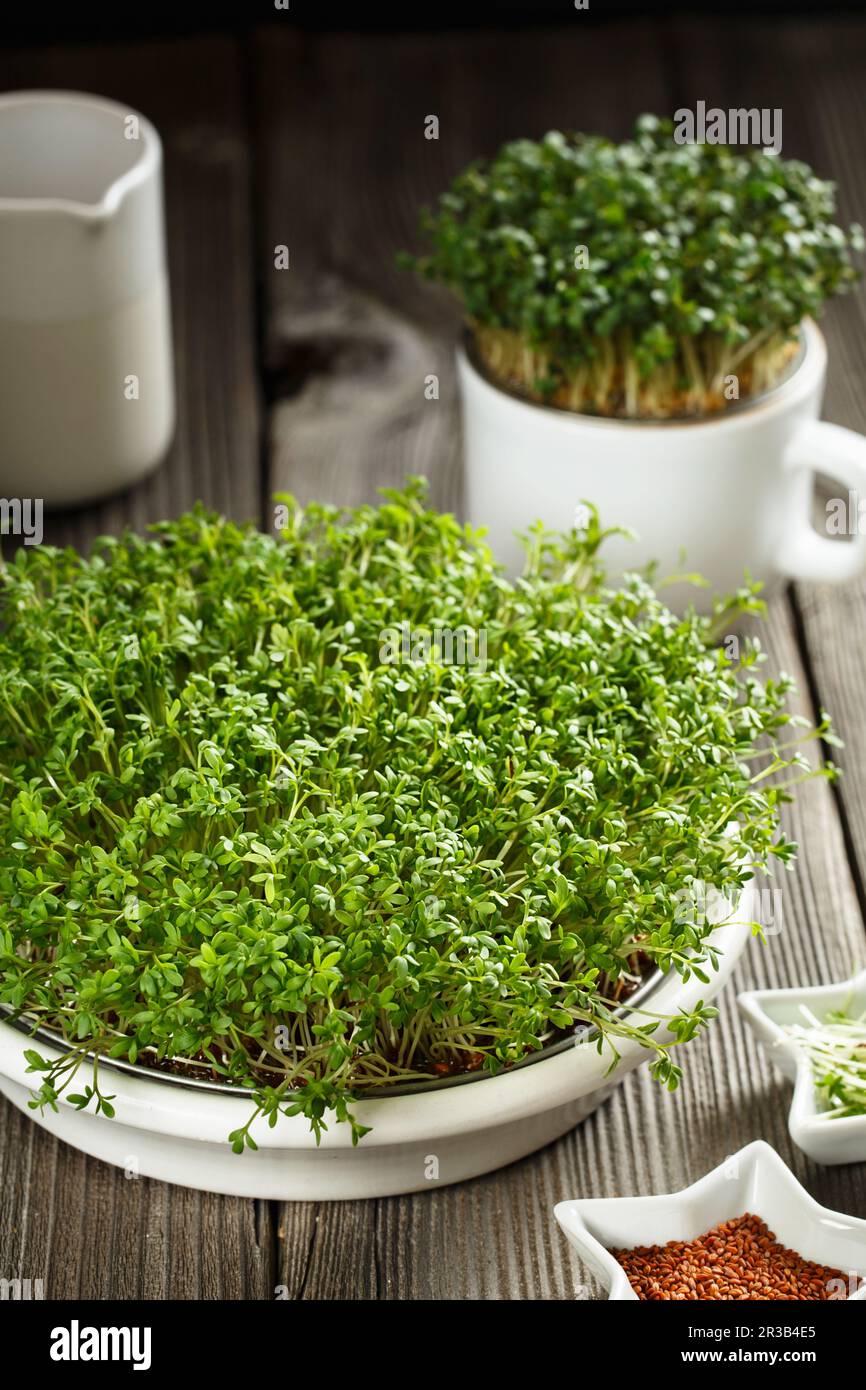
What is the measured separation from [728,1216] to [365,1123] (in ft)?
0.86

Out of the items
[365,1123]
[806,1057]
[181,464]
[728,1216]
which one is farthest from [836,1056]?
[181,464]

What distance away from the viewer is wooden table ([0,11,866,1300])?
1.09 meters

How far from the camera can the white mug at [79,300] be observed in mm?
1603

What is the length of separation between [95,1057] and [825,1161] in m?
0.51

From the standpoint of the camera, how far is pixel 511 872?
1066 millimetres

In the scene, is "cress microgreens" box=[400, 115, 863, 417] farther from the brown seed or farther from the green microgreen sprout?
the brown seed

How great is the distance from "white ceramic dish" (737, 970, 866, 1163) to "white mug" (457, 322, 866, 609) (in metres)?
0.44

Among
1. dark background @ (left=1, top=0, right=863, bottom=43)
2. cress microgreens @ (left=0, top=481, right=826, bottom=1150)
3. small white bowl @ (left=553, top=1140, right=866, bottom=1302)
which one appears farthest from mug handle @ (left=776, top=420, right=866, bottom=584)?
dark background @ (left=1, top=0, right=863, bottom=43)

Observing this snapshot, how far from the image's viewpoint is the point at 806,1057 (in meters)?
1.15

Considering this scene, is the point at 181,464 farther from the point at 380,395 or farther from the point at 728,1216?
the point at 728,1216

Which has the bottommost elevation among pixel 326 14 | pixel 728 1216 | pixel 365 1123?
pixel 728 1216

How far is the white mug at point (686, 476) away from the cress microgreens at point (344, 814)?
262 millimetres

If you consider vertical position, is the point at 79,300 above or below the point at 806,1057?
above
